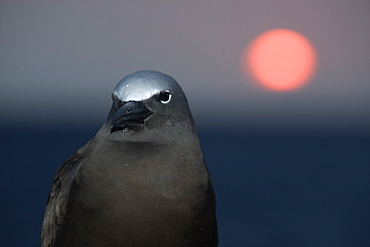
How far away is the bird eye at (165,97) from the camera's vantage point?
2.21m

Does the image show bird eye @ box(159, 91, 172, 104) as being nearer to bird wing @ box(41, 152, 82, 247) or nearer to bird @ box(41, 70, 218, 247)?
bird @ box(41, 70, 218, 247)

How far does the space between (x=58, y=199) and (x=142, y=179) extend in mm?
496

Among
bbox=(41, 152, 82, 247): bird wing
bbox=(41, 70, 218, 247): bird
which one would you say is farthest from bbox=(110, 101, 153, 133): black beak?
bbox=(41, 152, 82, 247): bird wing

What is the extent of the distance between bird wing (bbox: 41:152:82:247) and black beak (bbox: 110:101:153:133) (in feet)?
1.31

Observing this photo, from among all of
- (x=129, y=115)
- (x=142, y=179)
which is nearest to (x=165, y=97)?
(x=129, y=115)

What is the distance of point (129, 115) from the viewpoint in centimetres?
208

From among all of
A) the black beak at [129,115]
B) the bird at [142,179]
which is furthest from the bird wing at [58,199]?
the black beak at [129,115]

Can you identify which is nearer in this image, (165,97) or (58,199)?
(165,97)

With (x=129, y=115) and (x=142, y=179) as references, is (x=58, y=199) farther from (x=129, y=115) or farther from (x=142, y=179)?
(x=129, y=115)

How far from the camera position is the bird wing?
2383 mm

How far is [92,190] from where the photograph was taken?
2.21m

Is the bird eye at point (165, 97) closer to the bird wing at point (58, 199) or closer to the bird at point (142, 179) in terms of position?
the bird at point (142, 179)

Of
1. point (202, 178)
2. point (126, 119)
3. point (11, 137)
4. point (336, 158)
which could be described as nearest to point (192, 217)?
point (202, 178)

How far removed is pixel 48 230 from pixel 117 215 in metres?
0.49
